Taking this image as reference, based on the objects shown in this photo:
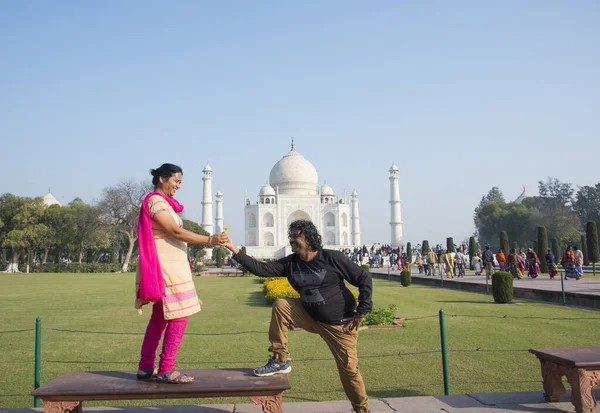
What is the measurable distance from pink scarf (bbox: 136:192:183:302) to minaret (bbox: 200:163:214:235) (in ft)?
161

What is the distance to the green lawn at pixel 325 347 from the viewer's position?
4.70m

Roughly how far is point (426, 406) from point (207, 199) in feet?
163

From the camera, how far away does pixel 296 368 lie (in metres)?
5.26

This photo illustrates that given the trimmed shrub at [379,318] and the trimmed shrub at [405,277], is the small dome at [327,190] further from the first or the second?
the trimmed shrub at [379,318]

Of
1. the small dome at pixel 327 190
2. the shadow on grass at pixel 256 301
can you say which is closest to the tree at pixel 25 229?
the shadow on grass at pixel 256 301

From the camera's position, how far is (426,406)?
12.4ft

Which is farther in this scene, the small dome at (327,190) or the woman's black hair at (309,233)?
the small dome at (327,190)

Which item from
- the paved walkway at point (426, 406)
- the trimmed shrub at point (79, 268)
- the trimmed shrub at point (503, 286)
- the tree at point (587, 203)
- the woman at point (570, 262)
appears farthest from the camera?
the tree at point (587, 203)

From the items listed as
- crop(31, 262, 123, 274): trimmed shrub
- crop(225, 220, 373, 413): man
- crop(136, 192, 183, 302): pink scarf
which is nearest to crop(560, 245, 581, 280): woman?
crop(225, 220, 373, 413): man

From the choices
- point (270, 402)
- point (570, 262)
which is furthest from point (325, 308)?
point (570, 262)

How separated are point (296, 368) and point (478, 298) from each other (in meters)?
8.39

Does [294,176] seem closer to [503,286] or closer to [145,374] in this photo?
[503,286]

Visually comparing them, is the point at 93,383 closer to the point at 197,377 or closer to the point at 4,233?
the point at 197,377

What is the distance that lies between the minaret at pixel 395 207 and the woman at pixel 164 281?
165ft
